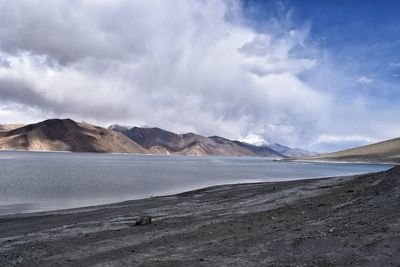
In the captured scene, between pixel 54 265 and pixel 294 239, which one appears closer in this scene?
pixel 54 265

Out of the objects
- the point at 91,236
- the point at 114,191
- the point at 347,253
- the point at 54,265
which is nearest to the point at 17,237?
the point at 91,236

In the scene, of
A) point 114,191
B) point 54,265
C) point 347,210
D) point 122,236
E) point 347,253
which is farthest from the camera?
point 114,191

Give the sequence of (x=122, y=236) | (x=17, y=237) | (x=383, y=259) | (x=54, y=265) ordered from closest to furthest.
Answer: (x=383, y=259) → (x=54, y=265) → (x=122, y=236) → (x=17, y=237)

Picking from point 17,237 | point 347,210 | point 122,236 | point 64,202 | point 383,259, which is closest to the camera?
point 383,259

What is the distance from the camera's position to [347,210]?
66.0 ft

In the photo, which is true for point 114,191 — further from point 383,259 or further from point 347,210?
point 383,259

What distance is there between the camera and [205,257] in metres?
13.0

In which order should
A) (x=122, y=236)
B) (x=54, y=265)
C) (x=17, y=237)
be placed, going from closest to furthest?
(x=54, y=265), (x=122, y=236), (x=17, y=237)

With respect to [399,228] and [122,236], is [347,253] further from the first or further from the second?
[122,236]

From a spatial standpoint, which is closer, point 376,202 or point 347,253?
point 347,253

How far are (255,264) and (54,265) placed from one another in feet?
21.5

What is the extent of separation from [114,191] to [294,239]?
118 ft

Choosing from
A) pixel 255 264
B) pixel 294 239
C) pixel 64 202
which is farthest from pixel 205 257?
pixel 64 202

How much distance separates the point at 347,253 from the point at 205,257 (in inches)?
173
